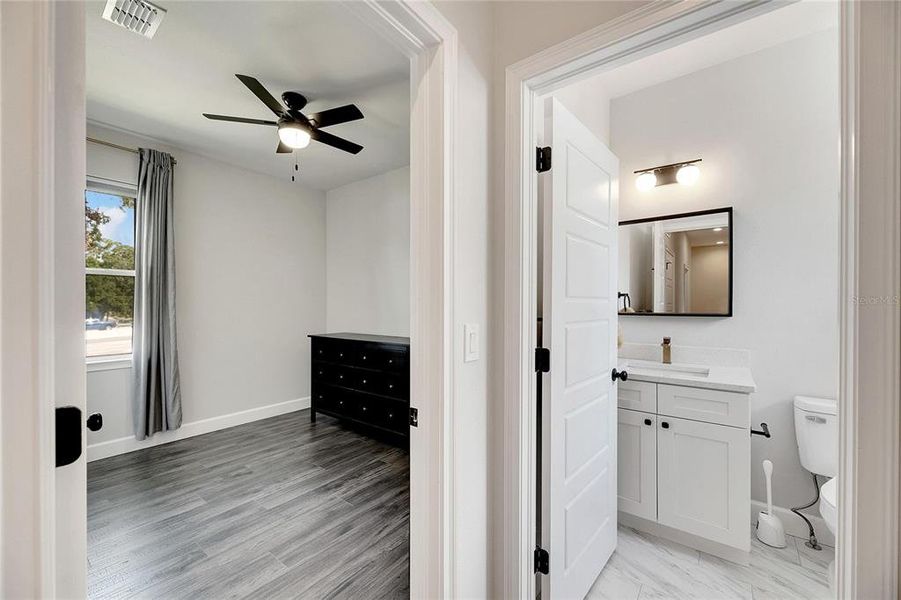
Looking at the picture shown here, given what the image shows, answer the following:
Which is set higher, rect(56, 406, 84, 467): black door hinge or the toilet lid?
rect(56, 406, 84, 467): black door hinge

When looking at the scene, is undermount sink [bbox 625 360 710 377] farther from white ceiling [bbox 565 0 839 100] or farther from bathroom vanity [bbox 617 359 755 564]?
white ceiling [bbox 565 0 839 100]

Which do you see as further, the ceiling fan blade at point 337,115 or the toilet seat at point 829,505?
the ceiling fan blade at point 337,115

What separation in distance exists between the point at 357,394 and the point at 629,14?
345cm

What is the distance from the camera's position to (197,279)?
3.68 m

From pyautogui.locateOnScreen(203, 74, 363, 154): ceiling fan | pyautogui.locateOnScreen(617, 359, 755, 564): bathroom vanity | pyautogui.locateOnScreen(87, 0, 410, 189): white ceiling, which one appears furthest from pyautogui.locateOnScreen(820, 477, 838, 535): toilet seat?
pyautogui.locateOnScreen(203, 74, 363, 154): ceiling fan

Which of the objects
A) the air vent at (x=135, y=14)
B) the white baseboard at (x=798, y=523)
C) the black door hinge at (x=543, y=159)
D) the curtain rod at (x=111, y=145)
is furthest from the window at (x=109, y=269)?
the white baseboard at (x=798, y=523)

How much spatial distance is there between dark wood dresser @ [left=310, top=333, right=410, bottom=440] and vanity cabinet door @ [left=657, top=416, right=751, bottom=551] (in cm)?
191

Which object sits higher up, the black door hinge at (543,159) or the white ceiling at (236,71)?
the white ceiling at (236,71)

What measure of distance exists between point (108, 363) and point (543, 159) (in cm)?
379

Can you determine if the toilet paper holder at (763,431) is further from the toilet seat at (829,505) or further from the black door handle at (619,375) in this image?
the black door handle at (619,375)

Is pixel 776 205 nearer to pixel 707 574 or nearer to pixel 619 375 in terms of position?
pixel 619 375

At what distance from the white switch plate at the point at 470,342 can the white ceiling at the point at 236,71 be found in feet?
3.16

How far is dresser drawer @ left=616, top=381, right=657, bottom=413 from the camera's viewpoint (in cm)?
212

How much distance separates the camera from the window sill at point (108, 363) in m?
3.07
